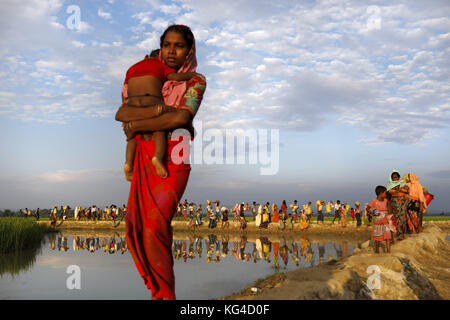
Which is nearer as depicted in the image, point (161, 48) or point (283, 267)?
point (161, 48)

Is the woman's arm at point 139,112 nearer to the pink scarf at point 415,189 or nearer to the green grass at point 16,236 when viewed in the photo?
the pink scarf at point 415,189

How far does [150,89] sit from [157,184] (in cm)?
73

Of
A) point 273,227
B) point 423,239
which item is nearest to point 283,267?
point 423,239

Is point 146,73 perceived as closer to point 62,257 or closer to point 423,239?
point 423,239

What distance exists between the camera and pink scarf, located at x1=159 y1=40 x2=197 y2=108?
2.71 meters

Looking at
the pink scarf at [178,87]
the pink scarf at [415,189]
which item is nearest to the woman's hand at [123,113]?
the pink scarf at [178,87]

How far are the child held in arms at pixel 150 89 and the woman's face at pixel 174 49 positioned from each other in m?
0.06

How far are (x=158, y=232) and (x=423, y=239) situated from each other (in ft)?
28.8

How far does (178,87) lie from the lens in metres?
2.72

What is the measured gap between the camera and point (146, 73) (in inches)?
104

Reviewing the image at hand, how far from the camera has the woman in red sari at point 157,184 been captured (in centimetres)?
255

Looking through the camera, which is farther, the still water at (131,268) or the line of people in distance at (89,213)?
the line of people in distance at (89,213)

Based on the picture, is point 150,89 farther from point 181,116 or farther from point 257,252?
point 257,252
